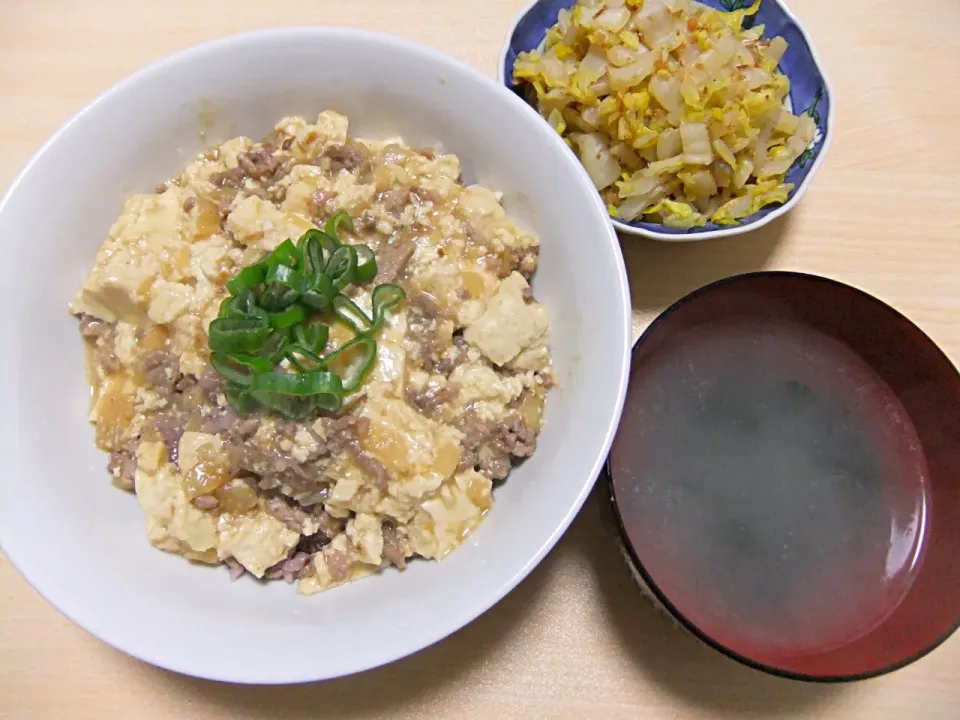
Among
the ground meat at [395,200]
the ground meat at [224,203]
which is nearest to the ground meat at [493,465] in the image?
the ground meat at [395,200]

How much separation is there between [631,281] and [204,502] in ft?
4.49

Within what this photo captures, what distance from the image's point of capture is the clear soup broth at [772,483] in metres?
1.83

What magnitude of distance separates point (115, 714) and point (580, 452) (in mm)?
1487

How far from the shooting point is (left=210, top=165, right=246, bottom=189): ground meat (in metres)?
1.88

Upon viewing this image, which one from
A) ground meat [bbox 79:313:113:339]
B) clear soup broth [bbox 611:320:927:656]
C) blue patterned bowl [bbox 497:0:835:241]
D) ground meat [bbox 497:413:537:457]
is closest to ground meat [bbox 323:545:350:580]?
ground meat [bbox 497:413:537:457]

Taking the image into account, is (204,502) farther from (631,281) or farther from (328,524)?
(631,281)

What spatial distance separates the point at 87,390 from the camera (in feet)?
6.09

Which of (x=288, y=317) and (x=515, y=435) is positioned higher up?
(x=288, y=317)

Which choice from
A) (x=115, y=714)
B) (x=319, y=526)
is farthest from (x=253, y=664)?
(x=115, y=714)

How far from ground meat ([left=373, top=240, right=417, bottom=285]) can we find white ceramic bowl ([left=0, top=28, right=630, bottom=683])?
0.32 m

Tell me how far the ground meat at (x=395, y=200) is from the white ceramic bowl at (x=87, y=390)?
8.4 inches

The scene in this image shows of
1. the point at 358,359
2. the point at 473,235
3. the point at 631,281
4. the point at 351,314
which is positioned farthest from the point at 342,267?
the point at 631,281

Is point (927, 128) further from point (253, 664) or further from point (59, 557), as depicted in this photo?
point (59, 557)

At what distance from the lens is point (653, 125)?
6.73ft
